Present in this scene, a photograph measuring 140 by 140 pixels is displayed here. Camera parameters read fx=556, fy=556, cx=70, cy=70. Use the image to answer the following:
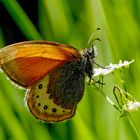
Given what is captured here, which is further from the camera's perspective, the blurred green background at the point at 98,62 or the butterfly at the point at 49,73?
the blurred green background at the point at 98,62

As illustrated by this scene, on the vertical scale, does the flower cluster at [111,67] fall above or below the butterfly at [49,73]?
below

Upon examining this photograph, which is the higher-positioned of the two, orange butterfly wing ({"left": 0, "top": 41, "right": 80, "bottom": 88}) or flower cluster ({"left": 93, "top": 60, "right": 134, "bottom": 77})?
orange butterfly wing ({"left": 0, "top": 41, "right": 80, "bottom": 88})

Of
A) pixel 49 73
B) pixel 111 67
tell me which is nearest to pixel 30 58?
pixel 49 73

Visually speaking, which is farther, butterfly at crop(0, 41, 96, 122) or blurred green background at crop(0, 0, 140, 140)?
blurred green background at crop(0, 0, 140, 140)

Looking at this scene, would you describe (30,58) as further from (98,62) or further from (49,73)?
(98,62)

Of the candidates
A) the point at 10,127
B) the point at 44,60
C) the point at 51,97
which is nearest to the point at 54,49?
the point at 44,60
